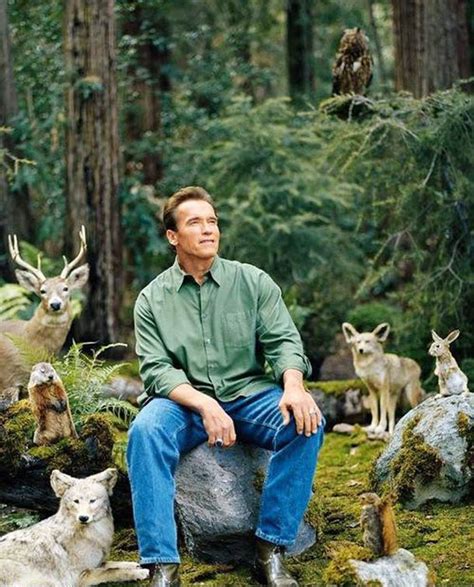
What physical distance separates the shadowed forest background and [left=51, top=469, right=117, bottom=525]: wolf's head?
3.49 m

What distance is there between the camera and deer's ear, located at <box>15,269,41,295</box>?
26.8 feet

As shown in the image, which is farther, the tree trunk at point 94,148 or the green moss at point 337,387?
the tree trunk at point 94,148

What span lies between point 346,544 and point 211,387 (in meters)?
1.11

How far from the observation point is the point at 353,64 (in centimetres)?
927

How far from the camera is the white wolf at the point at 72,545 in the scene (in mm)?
5242

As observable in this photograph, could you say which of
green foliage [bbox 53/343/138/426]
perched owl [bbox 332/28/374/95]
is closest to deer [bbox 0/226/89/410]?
green foliage [bbox 53/343/138/426]

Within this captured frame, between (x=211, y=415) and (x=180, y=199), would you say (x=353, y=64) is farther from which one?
(x=211, y=415)

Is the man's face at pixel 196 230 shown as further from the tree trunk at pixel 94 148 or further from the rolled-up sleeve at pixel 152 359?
the tree trunk at pixel 94 148

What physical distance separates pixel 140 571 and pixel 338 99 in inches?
198

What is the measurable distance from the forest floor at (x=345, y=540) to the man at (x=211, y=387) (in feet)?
1.05

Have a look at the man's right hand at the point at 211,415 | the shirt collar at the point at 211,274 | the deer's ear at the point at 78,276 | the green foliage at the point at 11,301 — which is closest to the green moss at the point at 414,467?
the man's right hand at the point at 211,415

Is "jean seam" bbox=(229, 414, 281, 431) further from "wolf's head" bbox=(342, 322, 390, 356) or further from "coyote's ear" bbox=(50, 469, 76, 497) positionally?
"wolf's head" bbox=(342, 322, 390, 356)

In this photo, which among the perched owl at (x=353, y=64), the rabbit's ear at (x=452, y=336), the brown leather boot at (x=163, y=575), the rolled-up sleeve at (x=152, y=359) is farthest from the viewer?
the perched owl at (x=353, y=64)

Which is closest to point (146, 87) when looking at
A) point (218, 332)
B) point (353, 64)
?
point (353, 64)
